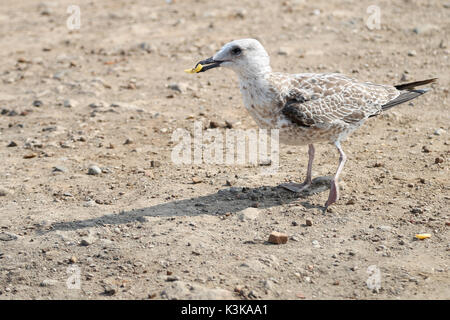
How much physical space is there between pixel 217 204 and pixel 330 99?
5.21 ft

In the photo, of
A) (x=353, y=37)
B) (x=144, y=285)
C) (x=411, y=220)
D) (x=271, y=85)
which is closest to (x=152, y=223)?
(x=144, y=285)

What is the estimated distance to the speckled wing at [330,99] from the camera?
21.0 feet

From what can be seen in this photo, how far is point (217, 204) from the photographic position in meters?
6.56

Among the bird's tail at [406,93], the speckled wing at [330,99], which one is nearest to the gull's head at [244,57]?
the speckled wing at [330,99]

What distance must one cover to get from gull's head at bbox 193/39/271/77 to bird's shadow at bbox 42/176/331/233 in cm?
125

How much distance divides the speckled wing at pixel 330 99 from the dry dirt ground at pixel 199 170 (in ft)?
2.47

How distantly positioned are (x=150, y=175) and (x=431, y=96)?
171 inches

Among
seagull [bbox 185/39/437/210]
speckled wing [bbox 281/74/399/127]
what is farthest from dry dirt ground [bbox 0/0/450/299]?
speckled wing [bbox 281/74/399/127]

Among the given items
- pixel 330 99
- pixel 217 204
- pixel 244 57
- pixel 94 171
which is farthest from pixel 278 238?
pixel 94 171

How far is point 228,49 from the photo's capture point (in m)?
6.36

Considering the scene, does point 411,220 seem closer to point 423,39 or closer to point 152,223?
point 152,223

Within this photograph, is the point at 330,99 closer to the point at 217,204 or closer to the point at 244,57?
the point at 244,57

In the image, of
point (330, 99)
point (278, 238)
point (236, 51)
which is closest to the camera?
point (278, 238)

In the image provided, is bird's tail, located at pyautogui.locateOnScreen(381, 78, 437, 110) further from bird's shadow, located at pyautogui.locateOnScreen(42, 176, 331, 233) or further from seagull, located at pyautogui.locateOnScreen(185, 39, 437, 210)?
bird's shadow, located at pyautogui.locateOnScreen(42, 176, 331, 233)
